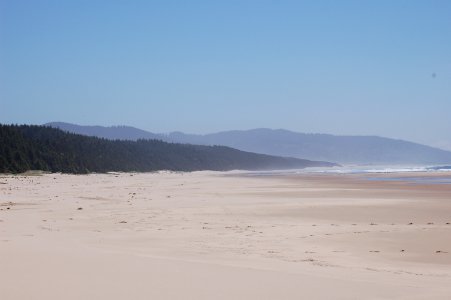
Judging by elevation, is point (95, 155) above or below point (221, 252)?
above

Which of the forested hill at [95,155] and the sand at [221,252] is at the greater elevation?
the forested hill at [95,155]

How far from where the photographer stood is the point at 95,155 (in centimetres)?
6994

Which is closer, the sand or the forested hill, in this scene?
the sand

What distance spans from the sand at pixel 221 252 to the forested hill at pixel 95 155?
35.1 metres

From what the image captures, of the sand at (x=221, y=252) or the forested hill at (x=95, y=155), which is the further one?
the forested hill at (x=95, y=155)

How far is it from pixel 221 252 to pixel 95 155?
205 ft

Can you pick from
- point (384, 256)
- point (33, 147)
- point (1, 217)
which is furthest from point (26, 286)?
point (33, 147)

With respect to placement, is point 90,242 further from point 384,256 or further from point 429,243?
point 429,243

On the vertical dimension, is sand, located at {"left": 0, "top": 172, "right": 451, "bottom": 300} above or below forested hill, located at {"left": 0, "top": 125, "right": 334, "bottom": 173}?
below

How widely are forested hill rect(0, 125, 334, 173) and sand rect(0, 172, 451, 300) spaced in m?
35.1

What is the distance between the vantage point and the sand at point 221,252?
6.06 metres

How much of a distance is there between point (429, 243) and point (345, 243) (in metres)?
1.80

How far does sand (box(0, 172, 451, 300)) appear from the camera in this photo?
606 cm

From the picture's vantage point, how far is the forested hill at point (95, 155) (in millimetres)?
53406
